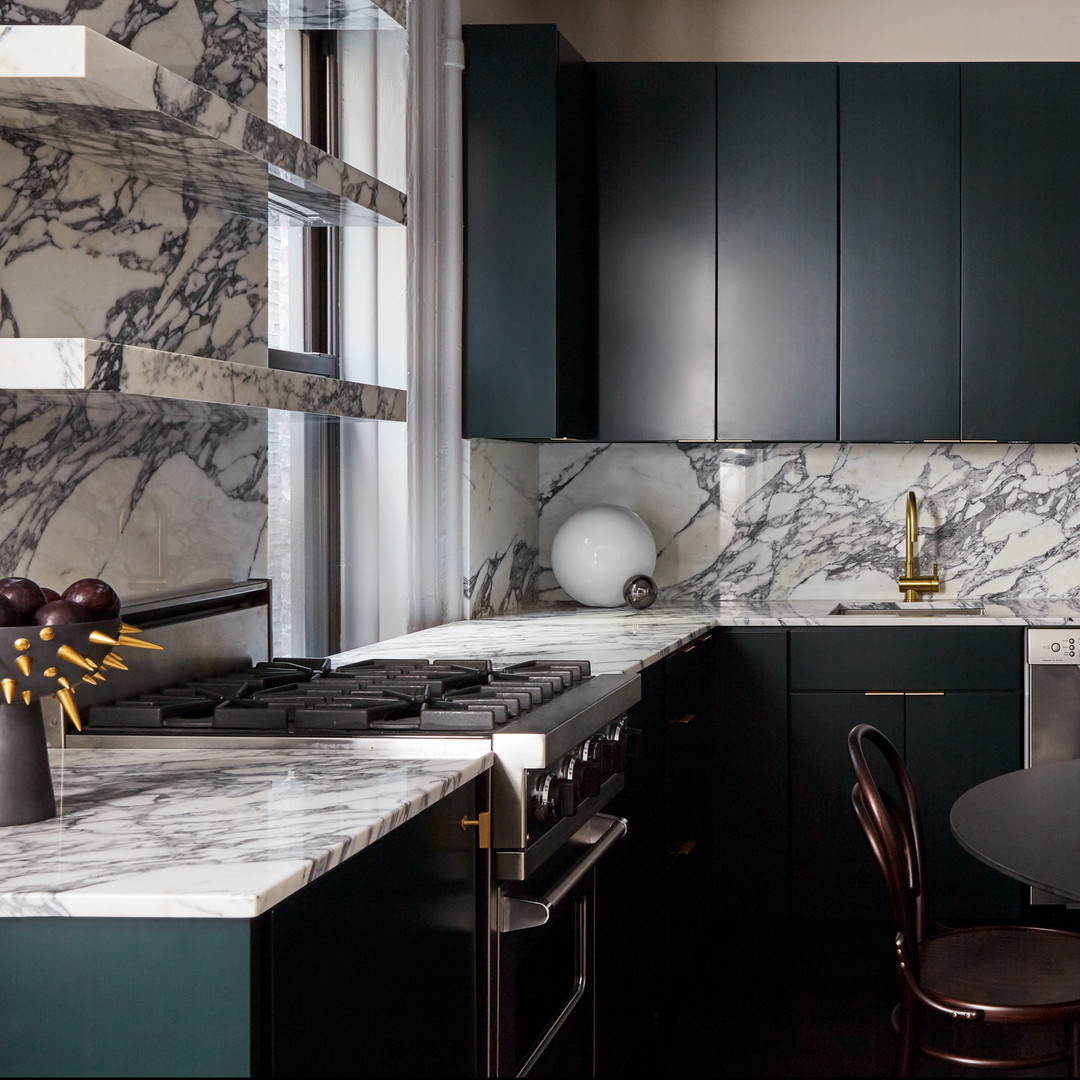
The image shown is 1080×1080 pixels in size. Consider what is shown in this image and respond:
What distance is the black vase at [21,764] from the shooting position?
55.4 inches

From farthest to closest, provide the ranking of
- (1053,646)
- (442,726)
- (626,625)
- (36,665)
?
(1053,646) < (626,625) < (442,726) < (36,665)

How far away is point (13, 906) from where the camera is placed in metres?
1.16

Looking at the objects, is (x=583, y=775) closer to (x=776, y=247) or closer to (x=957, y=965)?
(x=957, y=965)

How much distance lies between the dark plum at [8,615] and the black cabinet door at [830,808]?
266cm

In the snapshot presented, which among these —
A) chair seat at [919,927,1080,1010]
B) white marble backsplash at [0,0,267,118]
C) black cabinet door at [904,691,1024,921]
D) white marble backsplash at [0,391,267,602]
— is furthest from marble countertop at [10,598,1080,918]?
black cabinet door at [904,691,1024,921]

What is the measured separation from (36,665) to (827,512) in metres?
3.31

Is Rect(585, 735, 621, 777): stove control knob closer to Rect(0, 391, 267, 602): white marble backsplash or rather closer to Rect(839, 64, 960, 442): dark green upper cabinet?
Rect(0, 391, 267, 602): white marble backsplash

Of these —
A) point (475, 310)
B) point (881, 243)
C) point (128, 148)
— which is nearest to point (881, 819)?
point (128, 148)

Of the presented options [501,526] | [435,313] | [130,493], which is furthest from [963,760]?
[130,493]

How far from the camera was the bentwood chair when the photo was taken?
6.74ft

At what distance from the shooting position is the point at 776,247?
3902 mm

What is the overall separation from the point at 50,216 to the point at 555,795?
1095 mm

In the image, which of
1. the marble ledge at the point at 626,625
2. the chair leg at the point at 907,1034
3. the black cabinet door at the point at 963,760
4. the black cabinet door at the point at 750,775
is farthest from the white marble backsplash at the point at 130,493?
the black cabinet door at the point at 963,760

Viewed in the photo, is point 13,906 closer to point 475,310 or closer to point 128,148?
point 128,148
